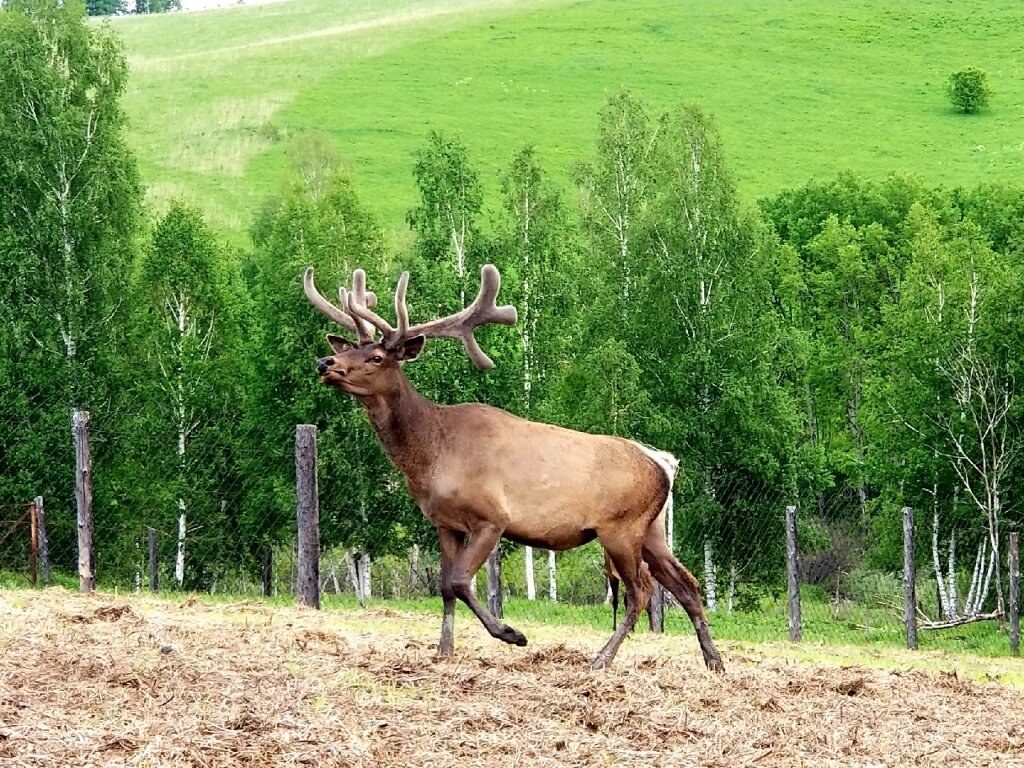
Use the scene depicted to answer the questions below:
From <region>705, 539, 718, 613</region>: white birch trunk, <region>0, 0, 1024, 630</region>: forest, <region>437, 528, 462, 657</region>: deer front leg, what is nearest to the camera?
<region>437, 528, 462, 657</region>: deer front leg

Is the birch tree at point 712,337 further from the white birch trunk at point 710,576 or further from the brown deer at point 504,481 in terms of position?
the brown deer at point 504,481

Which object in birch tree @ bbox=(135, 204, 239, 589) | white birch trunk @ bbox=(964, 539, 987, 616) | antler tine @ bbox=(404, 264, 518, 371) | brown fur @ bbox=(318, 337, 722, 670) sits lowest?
white birch trunk @ bbox=(964, 539, 987, 616)

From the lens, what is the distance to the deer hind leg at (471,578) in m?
10.3

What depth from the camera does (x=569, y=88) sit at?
85812 millimetres

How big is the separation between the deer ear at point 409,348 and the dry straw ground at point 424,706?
2154 mm

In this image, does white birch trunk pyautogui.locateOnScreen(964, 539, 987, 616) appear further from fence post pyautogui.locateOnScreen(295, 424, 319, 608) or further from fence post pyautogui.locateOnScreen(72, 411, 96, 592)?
fence post pyautogui.locateOnScreen(72, 411, 96, 592)

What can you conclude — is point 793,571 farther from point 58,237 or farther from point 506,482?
point 58,237

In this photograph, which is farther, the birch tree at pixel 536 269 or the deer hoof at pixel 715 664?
the birch tree at pixel 536 269

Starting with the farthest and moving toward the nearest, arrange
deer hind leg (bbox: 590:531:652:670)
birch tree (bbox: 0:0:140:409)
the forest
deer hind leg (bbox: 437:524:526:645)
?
birch tree (bbox: 0:0:140:409), the forest, deer hind leg (bbox: 590:531:652:670), deer hind leg (bbox: 437:524:526:645)

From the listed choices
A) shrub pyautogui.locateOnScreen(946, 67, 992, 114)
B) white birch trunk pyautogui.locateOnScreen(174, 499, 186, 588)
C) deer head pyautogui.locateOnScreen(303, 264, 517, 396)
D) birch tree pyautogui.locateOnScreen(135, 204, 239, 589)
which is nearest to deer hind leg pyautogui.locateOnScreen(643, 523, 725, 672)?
deer head pyautogui.locateOnScreen(303, 264, 517, 396)

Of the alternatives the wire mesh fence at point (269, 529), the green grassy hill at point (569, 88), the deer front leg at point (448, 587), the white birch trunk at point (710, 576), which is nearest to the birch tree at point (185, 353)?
the wire mesh fence at point (269, 529)

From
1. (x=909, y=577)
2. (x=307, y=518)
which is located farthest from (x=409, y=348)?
(x=909, y=577)

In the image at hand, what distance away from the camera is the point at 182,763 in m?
6.79

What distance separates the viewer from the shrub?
3182 inches
